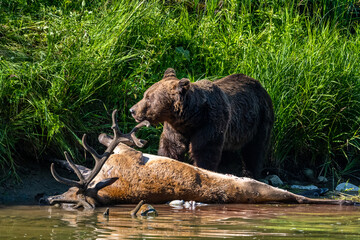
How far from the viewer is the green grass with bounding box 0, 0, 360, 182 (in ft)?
23.0

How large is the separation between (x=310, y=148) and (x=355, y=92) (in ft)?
3.34

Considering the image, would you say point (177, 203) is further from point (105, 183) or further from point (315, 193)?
point (315, 193)

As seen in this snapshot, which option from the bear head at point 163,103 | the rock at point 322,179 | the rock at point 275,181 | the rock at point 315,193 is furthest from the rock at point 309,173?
the bear head at point 163,103

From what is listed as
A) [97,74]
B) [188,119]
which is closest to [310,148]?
[188,119]

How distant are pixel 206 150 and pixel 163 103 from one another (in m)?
0.72

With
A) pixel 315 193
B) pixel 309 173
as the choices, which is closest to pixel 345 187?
pixel 309 173

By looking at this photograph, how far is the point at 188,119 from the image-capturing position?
22.6 ft

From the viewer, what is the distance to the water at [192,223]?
417 centimetres

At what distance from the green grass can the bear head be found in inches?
27.9

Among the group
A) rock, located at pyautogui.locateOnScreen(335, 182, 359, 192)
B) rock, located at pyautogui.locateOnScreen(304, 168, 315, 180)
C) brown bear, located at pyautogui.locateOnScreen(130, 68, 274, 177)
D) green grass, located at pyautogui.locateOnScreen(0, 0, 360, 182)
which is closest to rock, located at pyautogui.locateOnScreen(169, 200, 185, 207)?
brown bear, located at pyautogui.locateOnScreen(130, 68, 274, 177)

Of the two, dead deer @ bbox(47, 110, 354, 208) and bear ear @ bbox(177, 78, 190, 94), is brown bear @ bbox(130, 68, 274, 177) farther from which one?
dead deer @ bbox(47, 110, 354, 208)

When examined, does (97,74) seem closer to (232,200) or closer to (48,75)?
(48,75)

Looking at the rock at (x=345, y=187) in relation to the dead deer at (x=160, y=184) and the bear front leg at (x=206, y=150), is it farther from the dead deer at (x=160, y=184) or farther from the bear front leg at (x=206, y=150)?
the bear front leg at (x=206, y=150)

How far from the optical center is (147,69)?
7992 mm
